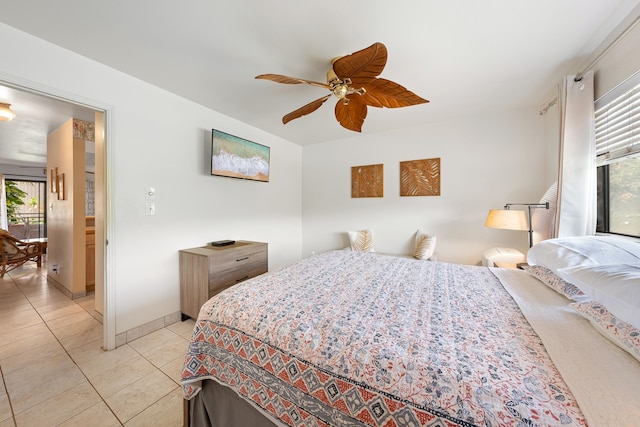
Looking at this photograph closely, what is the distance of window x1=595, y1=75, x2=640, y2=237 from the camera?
1511 mm

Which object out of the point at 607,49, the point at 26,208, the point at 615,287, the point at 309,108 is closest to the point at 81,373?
the point at 309,108

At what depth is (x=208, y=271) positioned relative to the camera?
2270 mm

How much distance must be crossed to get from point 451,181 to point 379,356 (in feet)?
9.99

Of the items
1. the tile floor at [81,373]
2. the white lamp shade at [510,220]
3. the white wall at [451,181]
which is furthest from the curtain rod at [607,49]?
the tile floor at [81,373]

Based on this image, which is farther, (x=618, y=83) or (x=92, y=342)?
(x=92, y=342)

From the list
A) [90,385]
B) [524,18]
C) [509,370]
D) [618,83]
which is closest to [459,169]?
[618,83]

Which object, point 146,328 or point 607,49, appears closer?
point 607,49

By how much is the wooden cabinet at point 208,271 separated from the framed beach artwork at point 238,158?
0.99 meters

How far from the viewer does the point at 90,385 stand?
160 centimetres

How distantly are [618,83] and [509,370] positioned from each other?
86.7 inches

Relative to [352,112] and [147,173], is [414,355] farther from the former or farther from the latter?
[147,173]

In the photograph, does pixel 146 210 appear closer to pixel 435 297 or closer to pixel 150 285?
pixel 150 285

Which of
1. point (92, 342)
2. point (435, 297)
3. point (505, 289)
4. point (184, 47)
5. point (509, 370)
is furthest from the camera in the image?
point (92, 342)

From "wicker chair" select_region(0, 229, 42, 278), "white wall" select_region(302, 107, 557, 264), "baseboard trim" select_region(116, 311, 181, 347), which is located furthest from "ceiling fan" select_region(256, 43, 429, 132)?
"wicker chair" select_region(0, 229, 42, 278)
